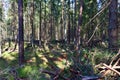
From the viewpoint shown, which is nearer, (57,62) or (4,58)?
(57,62)

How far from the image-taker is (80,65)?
41.4ft

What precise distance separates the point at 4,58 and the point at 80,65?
1156 cm

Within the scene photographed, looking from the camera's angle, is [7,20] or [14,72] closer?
[14,72]

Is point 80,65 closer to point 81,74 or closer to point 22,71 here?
point 81,74

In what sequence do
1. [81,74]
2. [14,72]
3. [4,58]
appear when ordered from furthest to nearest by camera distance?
1. [4,58]
2. [14,72]
3. [81,74]

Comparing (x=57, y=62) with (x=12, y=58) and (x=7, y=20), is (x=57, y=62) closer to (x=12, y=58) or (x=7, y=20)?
(x=12, y=58)

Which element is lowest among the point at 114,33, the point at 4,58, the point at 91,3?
the point at 4,58

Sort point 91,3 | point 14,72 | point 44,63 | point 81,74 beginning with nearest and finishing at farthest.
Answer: point 81,74 < point 14,72 < point 44,63 < point 91,3

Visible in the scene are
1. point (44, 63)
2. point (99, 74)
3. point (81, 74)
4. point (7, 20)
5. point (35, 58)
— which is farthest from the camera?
point (7, 20)

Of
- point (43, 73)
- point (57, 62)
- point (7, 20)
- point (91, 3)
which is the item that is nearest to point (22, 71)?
point (43, 73)

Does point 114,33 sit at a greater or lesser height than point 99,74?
greater

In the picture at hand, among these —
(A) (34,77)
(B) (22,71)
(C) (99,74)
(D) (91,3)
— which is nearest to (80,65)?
(C) (99,74)

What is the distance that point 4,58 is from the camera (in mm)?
22625

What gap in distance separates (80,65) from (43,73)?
248 cm
